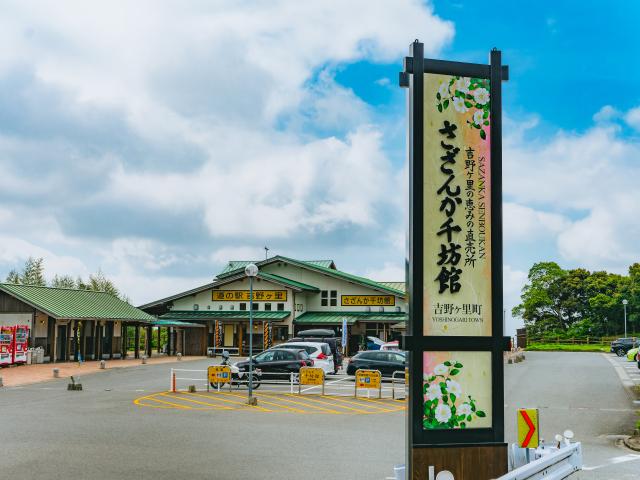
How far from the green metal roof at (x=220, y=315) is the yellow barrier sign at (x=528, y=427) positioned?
3586 centimetres

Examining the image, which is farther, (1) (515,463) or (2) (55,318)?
(2) (55,318)

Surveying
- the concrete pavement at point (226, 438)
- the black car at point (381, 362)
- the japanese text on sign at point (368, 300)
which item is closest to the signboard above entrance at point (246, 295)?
the japanese text on sign at point (368, 300)

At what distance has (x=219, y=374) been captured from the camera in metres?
21.5

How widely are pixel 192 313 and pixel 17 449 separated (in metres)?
34.4

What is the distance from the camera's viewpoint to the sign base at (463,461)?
7047 millimetres

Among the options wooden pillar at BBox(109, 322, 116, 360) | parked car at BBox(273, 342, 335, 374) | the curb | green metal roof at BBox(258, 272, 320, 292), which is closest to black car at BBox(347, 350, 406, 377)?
parked car at BBox(273, 342, 335, 374)

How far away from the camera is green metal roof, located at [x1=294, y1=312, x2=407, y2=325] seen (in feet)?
140

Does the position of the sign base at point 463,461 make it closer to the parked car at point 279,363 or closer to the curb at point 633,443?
the curb at point 633,443

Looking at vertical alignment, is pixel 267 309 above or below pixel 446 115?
below

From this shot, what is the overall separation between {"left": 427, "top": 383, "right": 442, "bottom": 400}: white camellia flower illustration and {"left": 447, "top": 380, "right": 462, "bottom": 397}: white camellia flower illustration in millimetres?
119

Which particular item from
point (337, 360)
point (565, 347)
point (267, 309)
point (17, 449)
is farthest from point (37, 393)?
point (565, 347)

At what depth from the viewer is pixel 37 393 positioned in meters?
21.5

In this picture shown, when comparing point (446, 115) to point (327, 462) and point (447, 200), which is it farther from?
point (327, 462)

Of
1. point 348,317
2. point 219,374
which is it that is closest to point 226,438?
point 219,374
